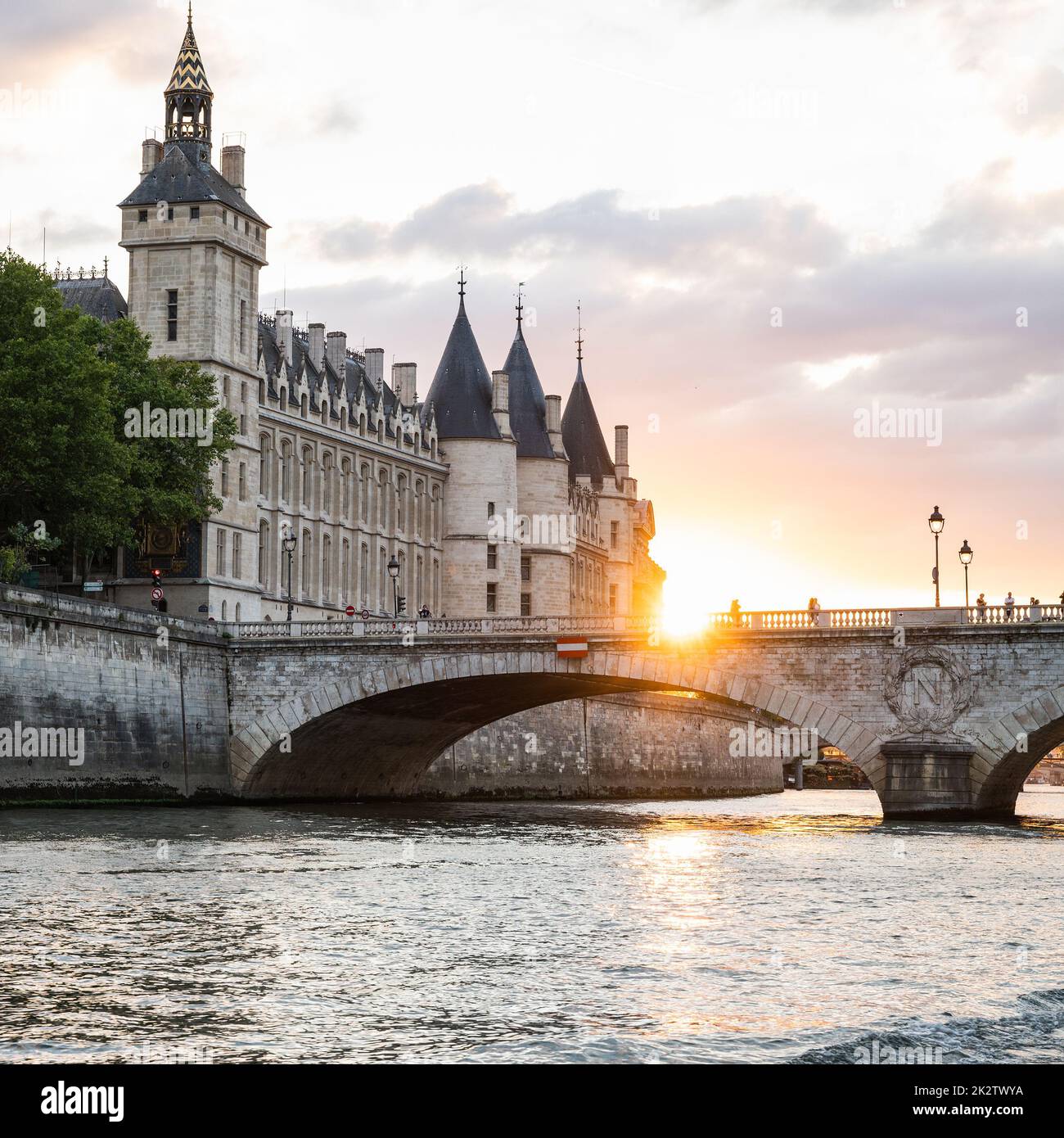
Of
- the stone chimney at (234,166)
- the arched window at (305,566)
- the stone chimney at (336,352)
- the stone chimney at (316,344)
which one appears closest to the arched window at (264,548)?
the arched window at (305,566)

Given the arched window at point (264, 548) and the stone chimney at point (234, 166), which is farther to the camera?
the arched window at point (264, 548)

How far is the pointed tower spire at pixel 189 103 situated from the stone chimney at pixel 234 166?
1713 mm

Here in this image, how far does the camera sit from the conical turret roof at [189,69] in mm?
73188

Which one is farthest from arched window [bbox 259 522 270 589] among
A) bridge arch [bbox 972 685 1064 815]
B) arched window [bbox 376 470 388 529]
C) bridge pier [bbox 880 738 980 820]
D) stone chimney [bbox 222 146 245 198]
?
bridge arch [bbox 972 685 1064 815]

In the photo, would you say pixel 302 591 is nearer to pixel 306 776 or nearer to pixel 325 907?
pixel 306 776

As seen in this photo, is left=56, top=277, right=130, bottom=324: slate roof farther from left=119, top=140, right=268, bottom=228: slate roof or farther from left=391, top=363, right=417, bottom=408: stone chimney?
left=391, top=363, right=417, bottom=408: stone chimney

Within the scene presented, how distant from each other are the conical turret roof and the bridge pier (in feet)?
130

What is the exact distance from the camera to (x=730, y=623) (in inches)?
2101

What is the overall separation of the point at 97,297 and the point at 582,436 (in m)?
52.9

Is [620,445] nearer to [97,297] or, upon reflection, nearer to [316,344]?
[316,344]

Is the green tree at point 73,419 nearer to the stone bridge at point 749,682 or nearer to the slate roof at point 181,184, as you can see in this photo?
the stone bridge at point 749,682

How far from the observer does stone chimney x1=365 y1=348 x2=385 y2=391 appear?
9919cm
